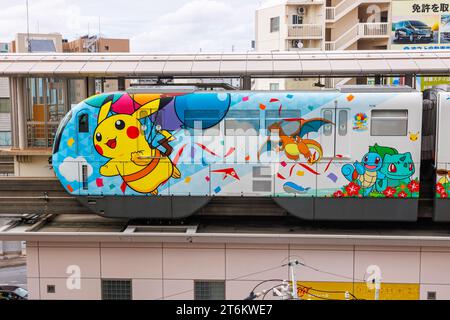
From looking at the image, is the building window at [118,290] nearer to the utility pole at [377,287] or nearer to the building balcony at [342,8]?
the utility pole at [377,287]

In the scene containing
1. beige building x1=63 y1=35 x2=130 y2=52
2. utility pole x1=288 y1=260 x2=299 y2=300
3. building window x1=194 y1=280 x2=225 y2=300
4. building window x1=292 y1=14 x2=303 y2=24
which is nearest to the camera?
utility pole x1=288 y1=260 x2=299 y2=300

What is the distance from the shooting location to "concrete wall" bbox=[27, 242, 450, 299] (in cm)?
805

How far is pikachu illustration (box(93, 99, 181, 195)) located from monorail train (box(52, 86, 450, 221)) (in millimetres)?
18

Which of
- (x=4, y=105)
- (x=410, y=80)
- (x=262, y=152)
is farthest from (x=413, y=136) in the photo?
(x=4, y=105)

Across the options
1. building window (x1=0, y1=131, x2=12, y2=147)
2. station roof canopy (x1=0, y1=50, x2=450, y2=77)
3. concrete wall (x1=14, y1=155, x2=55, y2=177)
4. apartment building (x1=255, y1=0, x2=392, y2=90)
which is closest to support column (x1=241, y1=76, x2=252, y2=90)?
station roof canopy (x1=0, y1=50, x2=450, y2=77)

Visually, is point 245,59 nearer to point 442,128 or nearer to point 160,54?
point 160,54

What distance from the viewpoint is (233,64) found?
37.4ft

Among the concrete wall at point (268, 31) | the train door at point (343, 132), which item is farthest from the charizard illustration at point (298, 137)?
the concrete wall at point (268, 31)

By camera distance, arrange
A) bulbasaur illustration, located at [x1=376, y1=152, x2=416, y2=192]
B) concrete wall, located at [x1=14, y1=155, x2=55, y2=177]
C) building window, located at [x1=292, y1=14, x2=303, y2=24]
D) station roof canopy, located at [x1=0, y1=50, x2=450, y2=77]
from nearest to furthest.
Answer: bulbasaur illustration, located at [x1=376, y1=152, x2=416, y2=192]
station roof canopy, located at [x1=0, y1=50, x2=450, y2=77]
concrete wall, located at [x1=14, y1=155, x2=55, y2=177]
building window, located at [x1=292, y1=14, x2=303, y2=24]

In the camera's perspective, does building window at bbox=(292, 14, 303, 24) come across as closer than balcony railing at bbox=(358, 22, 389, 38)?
No

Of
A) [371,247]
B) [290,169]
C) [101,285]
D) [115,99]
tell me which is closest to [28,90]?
[115,99]

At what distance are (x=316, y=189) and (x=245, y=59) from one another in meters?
4.44

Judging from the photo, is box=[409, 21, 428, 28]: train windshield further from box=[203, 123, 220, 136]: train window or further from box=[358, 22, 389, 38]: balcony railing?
box=[203, 123, 220, 136]: train window

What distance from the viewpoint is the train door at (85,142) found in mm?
8789
